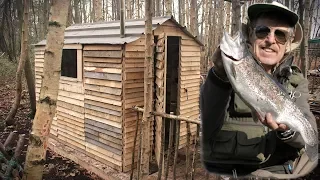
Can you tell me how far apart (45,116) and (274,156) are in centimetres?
309

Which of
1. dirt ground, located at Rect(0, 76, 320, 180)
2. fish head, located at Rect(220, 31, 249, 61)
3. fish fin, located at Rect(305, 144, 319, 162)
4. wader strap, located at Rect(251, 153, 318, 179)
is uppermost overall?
fish head, located at Rect(220, 31, 249, 61)

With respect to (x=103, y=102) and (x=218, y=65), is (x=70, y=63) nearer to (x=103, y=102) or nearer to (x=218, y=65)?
(x=103, y=102)

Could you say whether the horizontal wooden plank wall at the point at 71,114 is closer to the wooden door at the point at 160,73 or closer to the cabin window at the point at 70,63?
the cabin window at the point at 70,63

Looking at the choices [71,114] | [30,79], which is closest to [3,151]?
[71,114]

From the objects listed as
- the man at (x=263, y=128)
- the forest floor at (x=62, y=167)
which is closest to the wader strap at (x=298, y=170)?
the man at (x=263, y=128)

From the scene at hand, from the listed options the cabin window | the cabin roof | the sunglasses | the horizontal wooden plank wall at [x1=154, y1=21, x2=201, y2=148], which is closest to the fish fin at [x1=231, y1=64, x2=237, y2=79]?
the sunglasses

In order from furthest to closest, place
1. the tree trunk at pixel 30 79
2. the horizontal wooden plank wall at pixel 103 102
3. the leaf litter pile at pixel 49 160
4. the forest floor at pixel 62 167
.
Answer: the tree trunk at pixel 30 79
the leaf litter pile at pixel 49 160
the forest floor at pixel 62 167
the horizontal wooden plank wall at pixel 103 102

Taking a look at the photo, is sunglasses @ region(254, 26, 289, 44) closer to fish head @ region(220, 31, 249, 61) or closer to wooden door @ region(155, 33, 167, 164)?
fish head @ region(220, 31, 249, 61)

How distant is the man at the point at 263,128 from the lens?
1852 mm

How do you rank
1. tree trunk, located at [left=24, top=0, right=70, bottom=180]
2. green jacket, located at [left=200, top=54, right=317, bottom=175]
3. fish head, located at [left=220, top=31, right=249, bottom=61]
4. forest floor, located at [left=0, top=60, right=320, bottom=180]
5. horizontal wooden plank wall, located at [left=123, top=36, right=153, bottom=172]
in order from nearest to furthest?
1. fish head, located at [left=220, top=31, right=249, bottom=61]
2. green jacket, located at [left=200, top=54, right=317, bottom=175]
3. tree trunk, located at [left=24, top=0, right=70, bottom=180]
4. horizontal wooden plank wall, located at [left=123, top=36, right=153, bottom=172]
5. forest floor, located at [left=0, top=60, right=320, bottom=180]

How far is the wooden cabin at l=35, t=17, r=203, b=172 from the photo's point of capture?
20.0ft

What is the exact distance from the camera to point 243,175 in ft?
6.33

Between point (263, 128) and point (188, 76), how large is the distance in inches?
228

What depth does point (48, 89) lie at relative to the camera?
3.81m
